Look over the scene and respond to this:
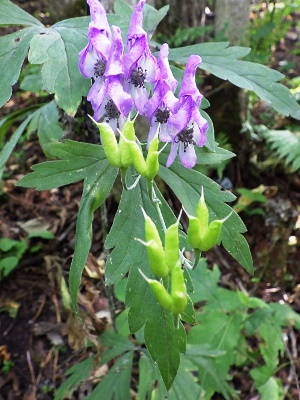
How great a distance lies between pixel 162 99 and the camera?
3.59ft

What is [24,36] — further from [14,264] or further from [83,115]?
[14,264]

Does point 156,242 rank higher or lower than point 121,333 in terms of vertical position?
higher

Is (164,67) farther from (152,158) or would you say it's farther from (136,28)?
(152,158)

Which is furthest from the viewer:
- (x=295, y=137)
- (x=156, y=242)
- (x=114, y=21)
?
(x=295, y=137)

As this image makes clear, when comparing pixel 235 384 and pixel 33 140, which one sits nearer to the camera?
pixel 235 384

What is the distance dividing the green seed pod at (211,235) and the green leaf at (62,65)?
0.47m

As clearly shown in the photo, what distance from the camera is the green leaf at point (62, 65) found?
1141 mm

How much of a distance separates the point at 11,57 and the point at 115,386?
1.22 metres

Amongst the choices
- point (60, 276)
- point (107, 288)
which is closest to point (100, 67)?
point (107, 288)

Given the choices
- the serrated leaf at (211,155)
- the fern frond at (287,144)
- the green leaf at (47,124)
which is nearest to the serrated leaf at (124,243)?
the serrated leaf at (211,155)

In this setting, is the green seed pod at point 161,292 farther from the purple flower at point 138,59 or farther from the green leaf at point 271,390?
the green leaf at point 271,390

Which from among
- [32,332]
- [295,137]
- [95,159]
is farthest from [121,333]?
[295,137]

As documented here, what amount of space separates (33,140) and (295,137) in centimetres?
195

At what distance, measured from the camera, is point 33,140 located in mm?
3693
